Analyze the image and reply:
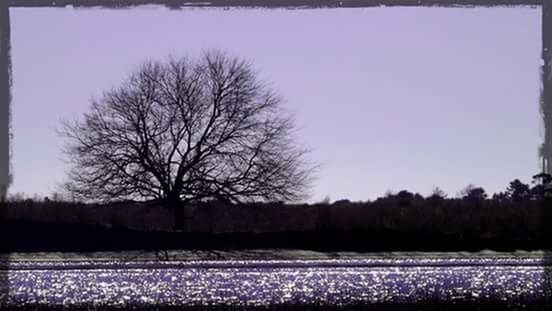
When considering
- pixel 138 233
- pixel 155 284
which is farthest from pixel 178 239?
pixel 155 284

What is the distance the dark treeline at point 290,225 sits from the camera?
4581 centimetres

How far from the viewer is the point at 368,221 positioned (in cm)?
4916

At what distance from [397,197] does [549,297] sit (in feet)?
170

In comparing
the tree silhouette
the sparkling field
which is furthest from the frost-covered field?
the tree silhouette

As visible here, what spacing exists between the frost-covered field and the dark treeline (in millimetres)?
1548

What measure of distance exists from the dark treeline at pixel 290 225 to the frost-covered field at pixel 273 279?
155 cm

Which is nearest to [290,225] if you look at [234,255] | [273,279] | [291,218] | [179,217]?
[291,218]

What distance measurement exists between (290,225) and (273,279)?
18.2m

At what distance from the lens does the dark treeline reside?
4581 cm

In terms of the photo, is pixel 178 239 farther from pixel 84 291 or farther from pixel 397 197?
pixel 397 197

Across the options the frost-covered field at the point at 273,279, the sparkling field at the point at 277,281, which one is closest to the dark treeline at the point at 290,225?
the frost-covered field at the point at 273,279

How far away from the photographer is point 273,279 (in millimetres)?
32531

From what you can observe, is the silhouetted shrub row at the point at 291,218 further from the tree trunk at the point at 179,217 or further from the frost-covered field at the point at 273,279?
the frost-covered field at the point at 273,279

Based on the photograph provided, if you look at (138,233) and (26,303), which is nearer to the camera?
(26,303)
